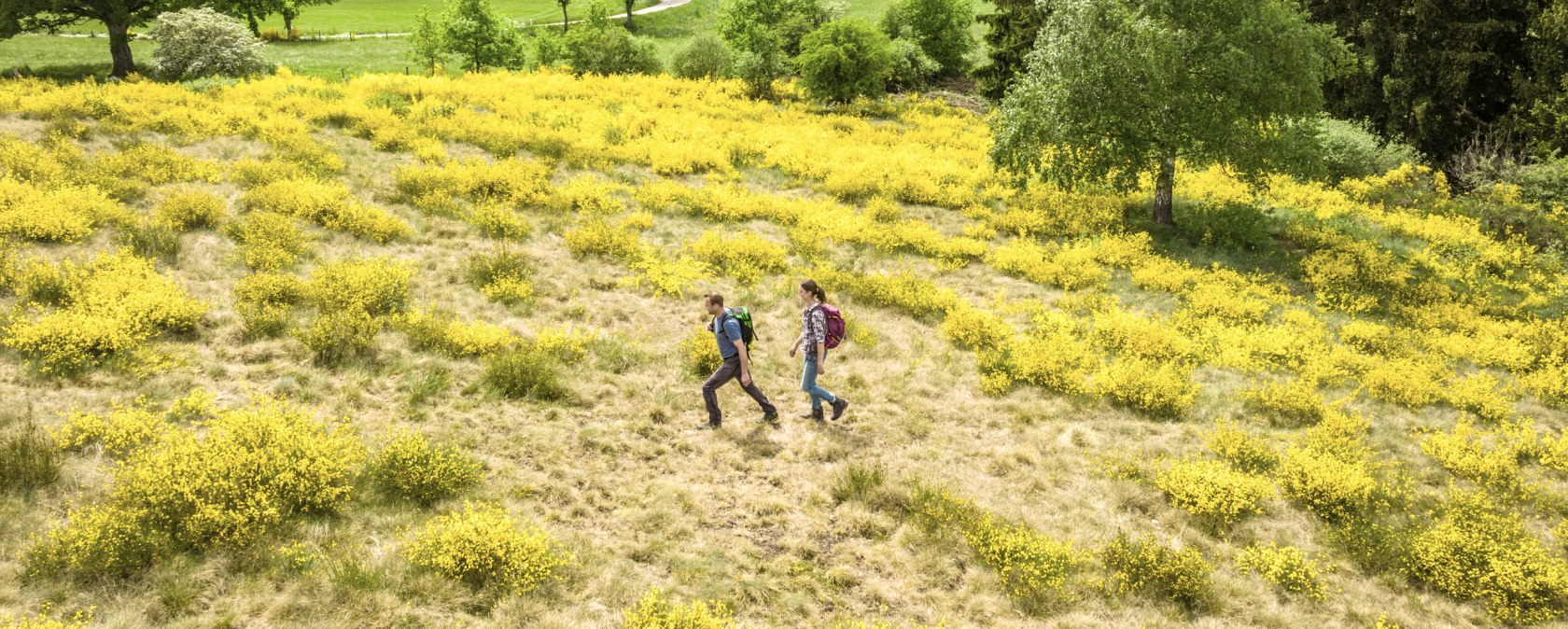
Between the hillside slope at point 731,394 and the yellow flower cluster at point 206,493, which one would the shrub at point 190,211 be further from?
the yellow flower cluster at point 206,493

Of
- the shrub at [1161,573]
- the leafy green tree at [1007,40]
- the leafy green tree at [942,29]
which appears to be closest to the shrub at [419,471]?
the shrub at [1161,573]

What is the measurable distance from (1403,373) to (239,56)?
38837mm

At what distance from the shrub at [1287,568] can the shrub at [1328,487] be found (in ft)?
4.02

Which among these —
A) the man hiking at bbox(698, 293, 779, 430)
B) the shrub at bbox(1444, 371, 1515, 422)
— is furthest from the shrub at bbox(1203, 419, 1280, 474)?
the man hiking at bbox(698, 293, 779, 430)

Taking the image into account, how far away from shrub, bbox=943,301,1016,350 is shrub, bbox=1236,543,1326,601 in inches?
224

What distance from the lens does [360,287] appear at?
1171 cm

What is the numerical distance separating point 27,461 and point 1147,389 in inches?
547

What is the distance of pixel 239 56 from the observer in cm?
2898

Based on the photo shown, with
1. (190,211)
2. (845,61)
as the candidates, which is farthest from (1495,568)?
(845,61)

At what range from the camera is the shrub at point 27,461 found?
265 inches

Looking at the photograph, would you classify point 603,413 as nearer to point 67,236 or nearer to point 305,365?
point 305,365

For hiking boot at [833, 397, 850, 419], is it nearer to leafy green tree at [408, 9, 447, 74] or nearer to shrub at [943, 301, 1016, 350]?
shrub at [943, 301, 1016, 350]

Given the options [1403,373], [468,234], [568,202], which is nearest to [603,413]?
[468,234]

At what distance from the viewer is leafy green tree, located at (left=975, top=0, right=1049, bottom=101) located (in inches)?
1387
